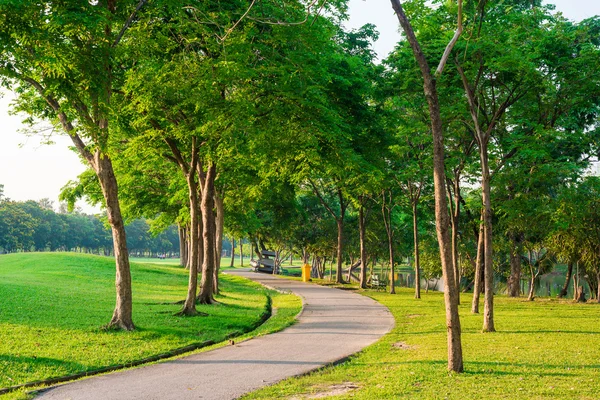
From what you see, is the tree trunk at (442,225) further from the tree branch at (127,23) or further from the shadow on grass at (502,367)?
the tree branch at (127,23)

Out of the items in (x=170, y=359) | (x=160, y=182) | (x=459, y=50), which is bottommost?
(x=170, y=359)

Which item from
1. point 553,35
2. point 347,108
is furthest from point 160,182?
point 553,35

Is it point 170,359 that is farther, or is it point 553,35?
point 553,35

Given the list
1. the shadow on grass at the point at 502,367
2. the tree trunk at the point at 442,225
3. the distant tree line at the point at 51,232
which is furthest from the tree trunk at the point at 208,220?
the distant tree line at the point at 51,232

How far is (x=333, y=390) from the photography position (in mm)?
8664

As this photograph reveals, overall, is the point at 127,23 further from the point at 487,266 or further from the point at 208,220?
the point at 487,266

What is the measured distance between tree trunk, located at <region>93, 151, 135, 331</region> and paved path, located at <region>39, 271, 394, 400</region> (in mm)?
3600

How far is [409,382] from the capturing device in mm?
8797

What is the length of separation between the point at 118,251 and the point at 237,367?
636 cm

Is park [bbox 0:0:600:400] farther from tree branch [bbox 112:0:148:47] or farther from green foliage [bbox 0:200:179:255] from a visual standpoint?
green foliage [bbox 0:200:179:255]

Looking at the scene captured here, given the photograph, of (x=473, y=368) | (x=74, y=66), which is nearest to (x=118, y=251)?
(x=74, y=66)

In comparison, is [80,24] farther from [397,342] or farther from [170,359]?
[397,342]

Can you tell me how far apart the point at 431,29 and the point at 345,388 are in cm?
1219

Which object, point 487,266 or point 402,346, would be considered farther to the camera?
point 487,266
